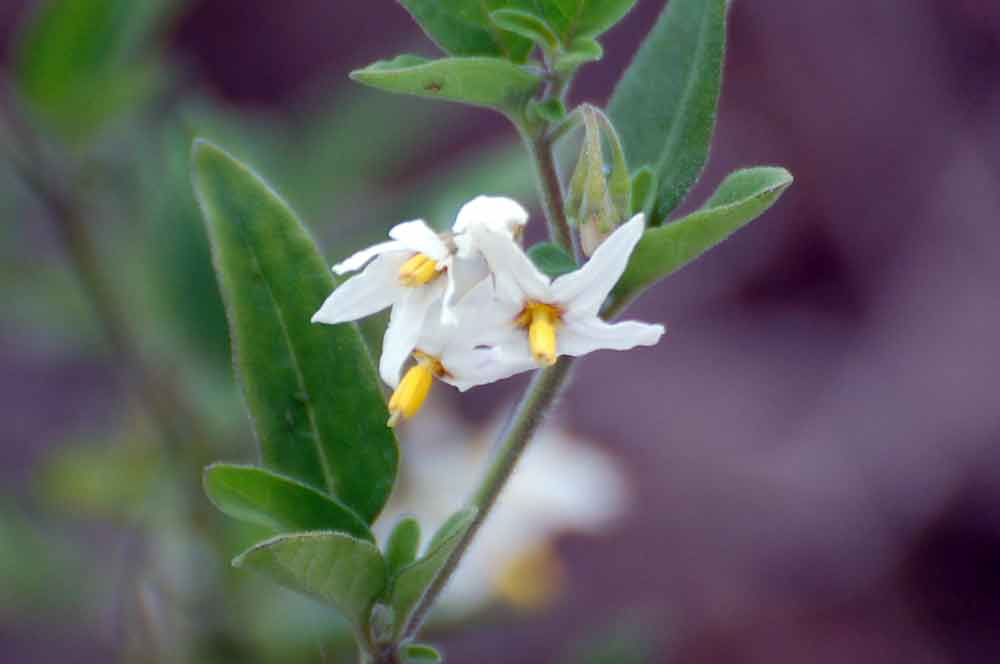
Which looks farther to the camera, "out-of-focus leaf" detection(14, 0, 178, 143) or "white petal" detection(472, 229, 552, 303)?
"out-of-focus leaf" detection(14, 0, 178, 143)

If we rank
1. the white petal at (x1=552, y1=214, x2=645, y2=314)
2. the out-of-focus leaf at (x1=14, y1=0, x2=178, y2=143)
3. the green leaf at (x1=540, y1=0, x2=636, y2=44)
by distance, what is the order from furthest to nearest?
the out-of-focus leaf at (x1=14, y1=0, x2=178, y2=143) < the green leaf at (x1=540, y1=0, x2=636, y2=44) < the white petal at (x1=552, y1=214, x2=645, y2=314)

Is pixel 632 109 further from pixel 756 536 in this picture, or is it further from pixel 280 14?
pixel 280 14

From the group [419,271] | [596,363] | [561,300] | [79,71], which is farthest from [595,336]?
[596,363]

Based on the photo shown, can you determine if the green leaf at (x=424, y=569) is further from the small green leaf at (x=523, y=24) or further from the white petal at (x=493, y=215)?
the small green leaf at (x=523, y=24)

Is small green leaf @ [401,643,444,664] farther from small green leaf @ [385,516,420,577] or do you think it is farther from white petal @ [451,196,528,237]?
white petal @ [451,196,528,237]

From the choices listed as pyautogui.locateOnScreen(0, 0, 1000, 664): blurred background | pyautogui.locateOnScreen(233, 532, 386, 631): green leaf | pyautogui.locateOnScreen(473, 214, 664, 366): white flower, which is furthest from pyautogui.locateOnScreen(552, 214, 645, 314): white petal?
pyautogui.locateOnScreen(0, 0, 1000, 664): blurred background

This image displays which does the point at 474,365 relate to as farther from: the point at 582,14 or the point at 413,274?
the point at 582,14
